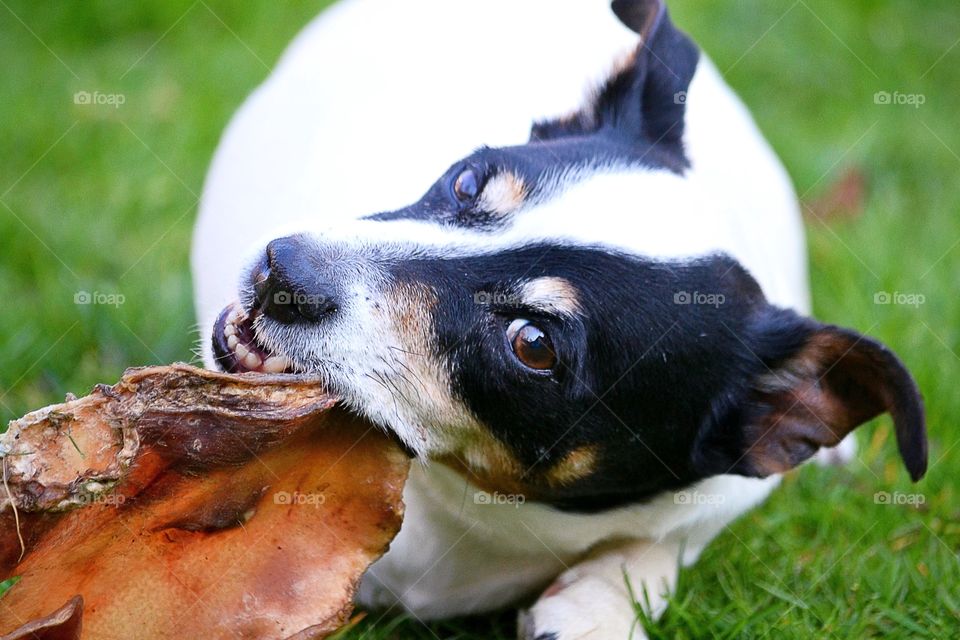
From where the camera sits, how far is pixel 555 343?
8.09 feet

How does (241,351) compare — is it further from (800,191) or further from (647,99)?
(800,191)

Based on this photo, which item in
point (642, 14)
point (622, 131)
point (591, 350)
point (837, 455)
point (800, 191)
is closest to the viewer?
point (591, 350)

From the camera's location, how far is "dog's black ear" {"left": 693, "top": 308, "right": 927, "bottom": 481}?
8.77 feet

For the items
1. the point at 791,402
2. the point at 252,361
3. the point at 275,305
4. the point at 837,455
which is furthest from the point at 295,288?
the point at 837,455

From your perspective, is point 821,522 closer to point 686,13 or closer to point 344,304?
point 344,304

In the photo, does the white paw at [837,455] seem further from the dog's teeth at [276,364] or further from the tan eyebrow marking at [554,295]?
the dog's teeth at [276,364]

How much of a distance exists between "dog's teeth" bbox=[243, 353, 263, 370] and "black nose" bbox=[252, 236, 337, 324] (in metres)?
0.09

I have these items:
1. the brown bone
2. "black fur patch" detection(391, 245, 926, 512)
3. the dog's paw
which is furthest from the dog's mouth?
the dog's paw

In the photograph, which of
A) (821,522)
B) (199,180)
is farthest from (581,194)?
(199,180)

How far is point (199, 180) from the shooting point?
187 inches

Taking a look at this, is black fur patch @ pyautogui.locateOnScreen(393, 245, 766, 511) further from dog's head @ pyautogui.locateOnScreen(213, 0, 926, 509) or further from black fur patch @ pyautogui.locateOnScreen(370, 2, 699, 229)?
black fur patch @ pyautogui.locateOnScreen(370, 2, 699, 229)

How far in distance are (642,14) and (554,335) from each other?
1191 mm

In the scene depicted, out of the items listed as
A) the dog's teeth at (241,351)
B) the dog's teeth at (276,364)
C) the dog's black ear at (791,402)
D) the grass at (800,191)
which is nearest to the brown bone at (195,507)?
the dog's teeth at (276,364)

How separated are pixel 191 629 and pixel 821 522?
1.98m
